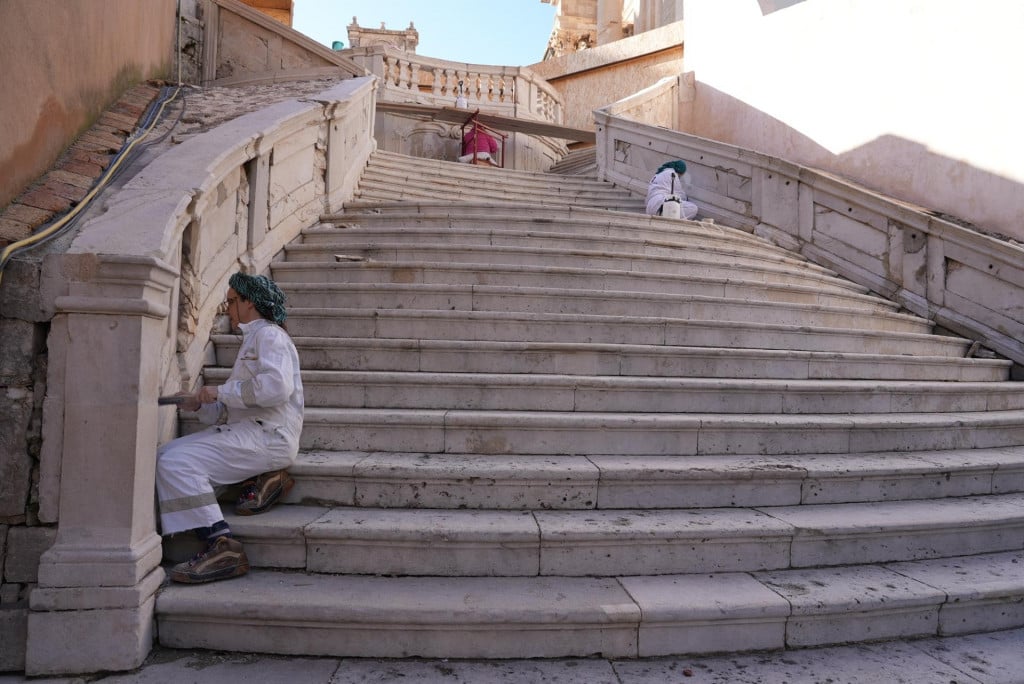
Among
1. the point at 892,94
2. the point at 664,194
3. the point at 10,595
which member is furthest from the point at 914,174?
the point at 10,595

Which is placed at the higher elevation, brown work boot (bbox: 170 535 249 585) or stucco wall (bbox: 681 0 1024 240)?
stucco wall (bbox: 681 0 1024 240)

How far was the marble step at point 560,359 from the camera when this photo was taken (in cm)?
433

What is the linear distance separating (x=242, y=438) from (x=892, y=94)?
820 cm

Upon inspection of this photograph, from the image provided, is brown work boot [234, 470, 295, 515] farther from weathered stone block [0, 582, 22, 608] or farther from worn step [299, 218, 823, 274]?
worn step [299, 218, 823, 274]

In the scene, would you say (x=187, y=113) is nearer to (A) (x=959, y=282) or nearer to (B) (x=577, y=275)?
(B) (x=577, y=275)

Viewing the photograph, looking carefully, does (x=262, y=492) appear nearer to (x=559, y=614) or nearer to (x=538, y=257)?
(x=559, y=614)

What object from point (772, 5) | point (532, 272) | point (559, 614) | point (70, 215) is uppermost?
point (772, 5)

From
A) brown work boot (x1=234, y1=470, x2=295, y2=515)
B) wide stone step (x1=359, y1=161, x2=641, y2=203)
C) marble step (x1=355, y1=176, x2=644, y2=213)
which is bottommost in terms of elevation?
brown work boot (x1=234, y1=470, x2=295, y2=515)

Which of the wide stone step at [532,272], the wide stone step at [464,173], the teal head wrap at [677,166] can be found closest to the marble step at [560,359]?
the wide stone step at [532,272]

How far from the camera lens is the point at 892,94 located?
753 centimetres

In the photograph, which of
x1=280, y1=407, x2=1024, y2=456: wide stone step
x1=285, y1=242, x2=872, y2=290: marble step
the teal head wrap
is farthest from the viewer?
the teal head wrap

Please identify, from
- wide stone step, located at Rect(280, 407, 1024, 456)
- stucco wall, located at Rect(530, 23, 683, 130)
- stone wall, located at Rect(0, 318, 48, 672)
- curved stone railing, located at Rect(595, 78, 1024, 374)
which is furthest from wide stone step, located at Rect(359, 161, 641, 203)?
stucco wall, located at Rect(530, 23, 683, 130)

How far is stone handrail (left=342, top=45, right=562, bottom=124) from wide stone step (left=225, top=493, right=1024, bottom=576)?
1243cm

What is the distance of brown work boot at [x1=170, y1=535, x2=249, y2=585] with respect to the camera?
274 cm
